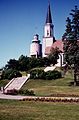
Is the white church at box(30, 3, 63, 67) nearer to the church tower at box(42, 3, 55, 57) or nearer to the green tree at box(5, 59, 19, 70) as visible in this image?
the church tower at box(42, 3, 55, 57)

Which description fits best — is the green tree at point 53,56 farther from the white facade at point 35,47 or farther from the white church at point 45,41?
the white facade at point 35,47

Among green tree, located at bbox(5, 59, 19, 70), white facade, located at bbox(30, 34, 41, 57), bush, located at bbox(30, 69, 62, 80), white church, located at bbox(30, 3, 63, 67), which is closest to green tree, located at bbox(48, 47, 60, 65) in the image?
green tree, located at bbox(5, 59, 19, 70)

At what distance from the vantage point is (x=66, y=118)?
16047 mm

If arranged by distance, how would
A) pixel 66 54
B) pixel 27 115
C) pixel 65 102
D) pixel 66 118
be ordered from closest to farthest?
1. pixel 66 118
2. pixel 27 115
3. pixel 65 102
4. pixel 66 54

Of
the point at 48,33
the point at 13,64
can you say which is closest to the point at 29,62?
the point at 13,64

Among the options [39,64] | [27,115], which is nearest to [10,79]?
[39,64]

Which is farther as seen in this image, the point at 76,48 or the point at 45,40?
the point at 45,40

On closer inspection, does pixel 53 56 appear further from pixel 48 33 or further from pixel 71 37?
pixel 71 37

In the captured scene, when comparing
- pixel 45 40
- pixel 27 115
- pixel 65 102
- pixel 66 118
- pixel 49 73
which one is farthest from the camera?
pixel 45 40

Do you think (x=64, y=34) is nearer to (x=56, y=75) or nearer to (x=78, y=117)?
(x=56, y=75)

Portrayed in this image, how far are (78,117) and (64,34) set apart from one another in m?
36.4

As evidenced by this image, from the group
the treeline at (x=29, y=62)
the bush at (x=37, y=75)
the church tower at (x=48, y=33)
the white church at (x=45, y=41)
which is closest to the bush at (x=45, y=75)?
the bush at (x=37, y=75)

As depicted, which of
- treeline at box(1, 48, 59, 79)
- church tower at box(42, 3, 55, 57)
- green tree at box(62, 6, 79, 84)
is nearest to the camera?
green tree at box(62, 6, 79, 84)

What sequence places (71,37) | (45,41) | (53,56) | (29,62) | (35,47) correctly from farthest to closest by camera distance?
1. (35,47)
2. (45,41)
3. (53,56)
4. (29,62)
5. (71,37)
